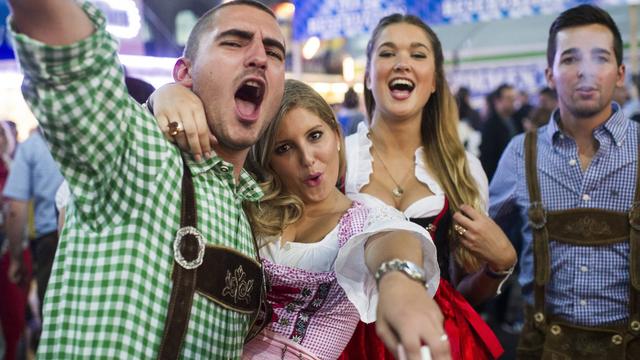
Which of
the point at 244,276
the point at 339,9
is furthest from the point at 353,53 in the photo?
the point at 244,276

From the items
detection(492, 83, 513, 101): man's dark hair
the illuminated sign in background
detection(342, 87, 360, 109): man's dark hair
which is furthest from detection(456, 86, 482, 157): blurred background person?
the illuminated sign in background

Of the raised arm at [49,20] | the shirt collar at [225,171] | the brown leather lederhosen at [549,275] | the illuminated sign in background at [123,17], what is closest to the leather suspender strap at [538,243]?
the brown leather lederhosen at [549,275]

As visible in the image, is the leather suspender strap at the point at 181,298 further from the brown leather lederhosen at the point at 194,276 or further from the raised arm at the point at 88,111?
the raised arm at the point at 88,111

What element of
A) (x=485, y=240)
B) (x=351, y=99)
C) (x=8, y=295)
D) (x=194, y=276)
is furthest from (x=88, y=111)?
(x=351, y=99)

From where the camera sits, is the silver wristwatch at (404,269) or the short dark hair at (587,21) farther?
the short dark hair at (587,21)

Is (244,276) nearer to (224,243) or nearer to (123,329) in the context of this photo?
(224,243)

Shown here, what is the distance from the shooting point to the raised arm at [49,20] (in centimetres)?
105

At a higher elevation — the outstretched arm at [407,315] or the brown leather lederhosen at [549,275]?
the outstretched arm at [407,315]

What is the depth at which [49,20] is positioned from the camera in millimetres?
1063

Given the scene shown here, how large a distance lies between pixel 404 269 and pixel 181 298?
395 millimetres

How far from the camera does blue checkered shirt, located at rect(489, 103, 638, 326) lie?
2.33m

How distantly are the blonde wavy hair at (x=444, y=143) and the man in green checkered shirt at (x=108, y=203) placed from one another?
102 centimetres

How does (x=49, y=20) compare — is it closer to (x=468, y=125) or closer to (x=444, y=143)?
(x=444, y=143)

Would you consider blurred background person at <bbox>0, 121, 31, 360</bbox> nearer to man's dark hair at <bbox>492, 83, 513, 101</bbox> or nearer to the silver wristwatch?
the silver wristwatch
